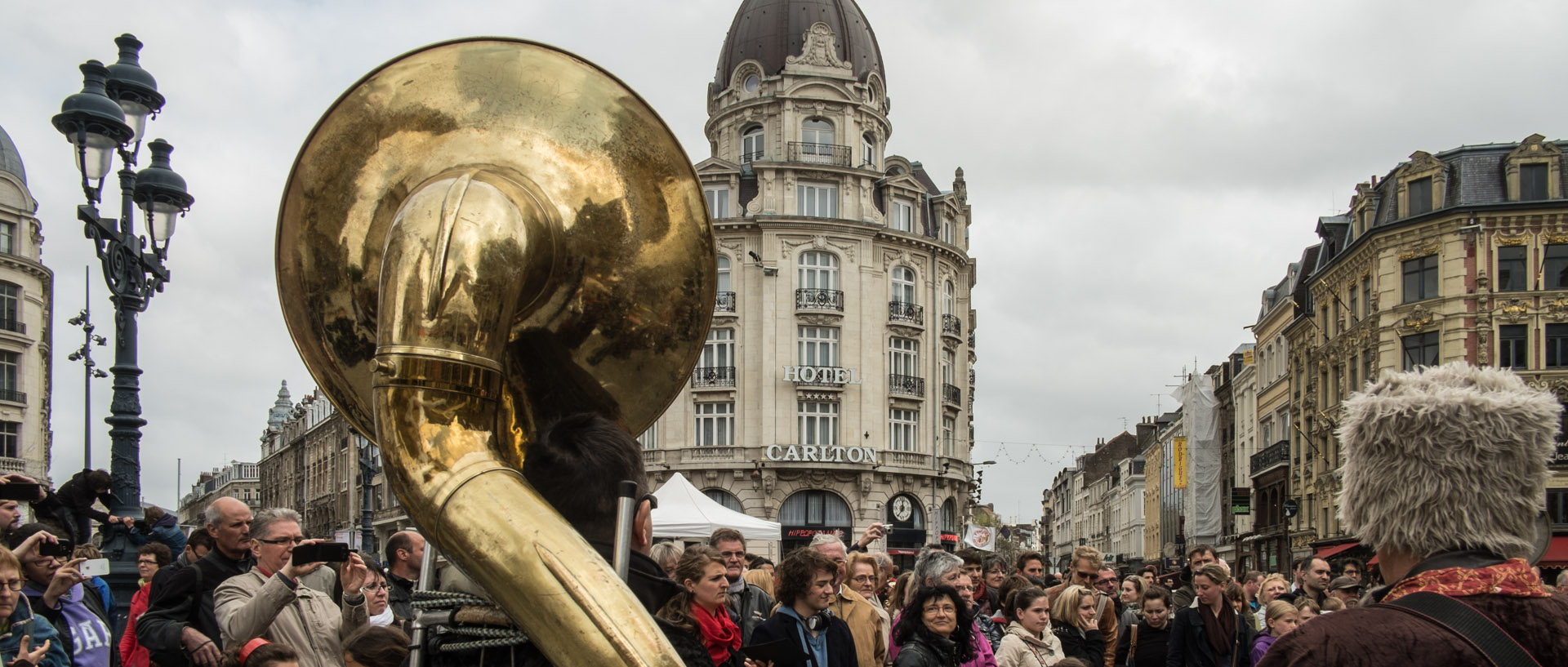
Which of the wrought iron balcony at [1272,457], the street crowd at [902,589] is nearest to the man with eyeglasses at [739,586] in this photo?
the street crowd at [902,589]

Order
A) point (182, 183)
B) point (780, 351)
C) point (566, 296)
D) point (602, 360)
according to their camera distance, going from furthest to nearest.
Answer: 1. point (780, 351)
2. point (182, 183)
3. point (602, 360)
4. point (566, 296)

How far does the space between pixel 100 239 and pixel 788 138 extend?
99.5 feet

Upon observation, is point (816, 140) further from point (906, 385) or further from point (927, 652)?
point (927, 652)

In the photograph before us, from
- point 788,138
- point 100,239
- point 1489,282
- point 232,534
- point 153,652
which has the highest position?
point 788,138

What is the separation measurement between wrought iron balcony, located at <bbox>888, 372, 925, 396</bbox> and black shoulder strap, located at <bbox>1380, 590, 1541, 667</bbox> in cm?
3609

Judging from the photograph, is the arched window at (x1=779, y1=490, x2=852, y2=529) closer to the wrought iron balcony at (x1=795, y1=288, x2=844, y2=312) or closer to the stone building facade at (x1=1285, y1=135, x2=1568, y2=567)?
the wrought iron balcony at (x1=795, y1=288, x2=844, y2=312)

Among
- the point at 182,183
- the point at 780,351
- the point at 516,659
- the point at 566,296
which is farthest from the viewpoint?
the point at 780,351

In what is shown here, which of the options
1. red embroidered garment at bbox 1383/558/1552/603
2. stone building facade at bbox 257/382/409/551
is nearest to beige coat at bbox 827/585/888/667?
red embroidered garment at bbox 1383/558/1552/603

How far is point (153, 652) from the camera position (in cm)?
466

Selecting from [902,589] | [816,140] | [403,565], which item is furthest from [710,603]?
[816,140]

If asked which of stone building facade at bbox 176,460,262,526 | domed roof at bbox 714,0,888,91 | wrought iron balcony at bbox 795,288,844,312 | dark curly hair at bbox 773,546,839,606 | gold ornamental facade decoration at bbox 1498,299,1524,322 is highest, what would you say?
domed roof at bbox 714,0,888,91

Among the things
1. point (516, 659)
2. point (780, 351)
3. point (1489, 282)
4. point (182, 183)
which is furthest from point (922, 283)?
point (516, 659)

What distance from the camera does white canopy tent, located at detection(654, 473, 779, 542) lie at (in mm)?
13117

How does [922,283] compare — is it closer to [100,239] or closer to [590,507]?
[100,239]
